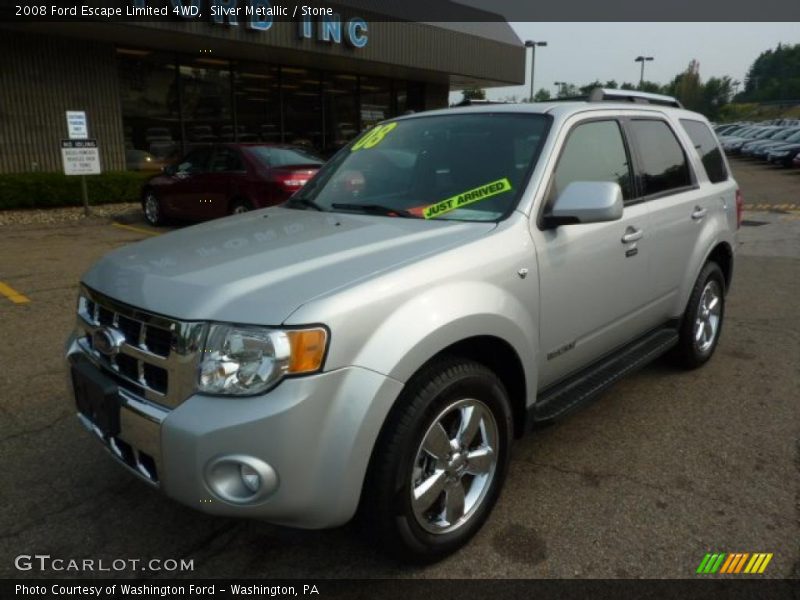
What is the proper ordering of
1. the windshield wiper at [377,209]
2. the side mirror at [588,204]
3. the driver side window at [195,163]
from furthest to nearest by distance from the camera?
the driver side window at [195,163] → the windshield wiper at [377,209] → the side mirror at [588,204]

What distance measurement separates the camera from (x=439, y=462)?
8.05 ft

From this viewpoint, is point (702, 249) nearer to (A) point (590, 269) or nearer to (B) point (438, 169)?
(A) point (590, 269)

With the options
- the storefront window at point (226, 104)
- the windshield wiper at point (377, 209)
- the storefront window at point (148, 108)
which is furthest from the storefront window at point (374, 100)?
the windshield wiper at point (377, 209)

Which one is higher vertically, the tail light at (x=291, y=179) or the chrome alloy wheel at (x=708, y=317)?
the tail light at (x=291, y=179)

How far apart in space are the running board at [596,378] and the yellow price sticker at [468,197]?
96 cm

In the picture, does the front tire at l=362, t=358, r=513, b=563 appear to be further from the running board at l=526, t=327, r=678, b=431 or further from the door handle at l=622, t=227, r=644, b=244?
the door handle at l=622, t=227, r=644, b=244

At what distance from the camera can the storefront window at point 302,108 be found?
19750mm

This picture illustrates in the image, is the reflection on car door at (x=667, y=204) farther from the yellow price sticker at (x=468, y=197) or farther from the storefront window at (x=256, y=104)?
the storefront window at (x=256, y=104)

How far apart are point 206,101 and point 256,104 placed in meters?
1.62

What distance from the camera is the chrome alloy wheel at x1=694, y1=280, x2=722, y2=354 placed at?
14.6 feet

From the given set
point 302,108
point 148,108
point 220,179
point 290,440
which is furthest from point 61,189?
point 290,440

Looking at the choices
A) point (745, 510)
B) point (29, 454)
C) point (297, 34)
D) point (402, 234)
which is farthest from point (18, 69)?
point (745, 510)

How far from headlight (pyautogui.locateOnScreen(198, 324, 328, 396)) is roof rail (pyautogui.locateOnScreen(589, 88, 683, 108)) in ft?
8.36

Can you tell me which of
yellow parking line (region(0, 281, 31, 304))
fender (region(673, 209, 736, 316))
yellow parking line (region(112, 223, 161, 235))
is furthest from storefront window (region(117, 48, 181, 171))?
fender (region(673, 209, 736, 316))
